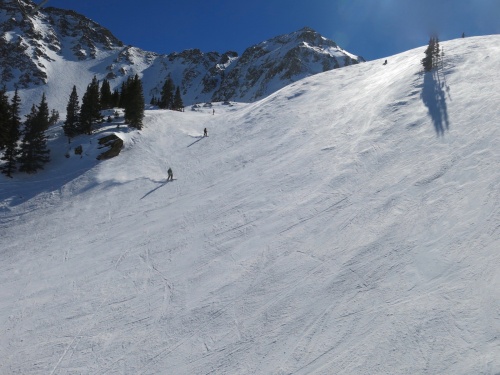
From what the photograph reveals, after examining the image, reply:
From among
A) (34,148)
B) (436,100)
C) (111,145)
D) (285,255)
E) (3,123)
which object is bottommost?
(285,255)

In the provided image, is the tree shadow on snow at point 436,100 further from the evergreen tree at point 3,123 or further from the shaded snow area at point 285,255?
the evergreen tree at point 3,123

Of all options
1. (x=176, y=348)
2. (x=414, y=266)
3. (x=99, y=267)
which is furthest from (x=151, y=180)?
(x=414, y=266)

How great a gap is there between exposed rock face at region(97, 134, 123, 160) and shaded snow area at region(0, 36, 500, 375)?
10.2 ft

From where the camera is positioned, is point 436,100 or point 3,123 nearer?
point 436,100

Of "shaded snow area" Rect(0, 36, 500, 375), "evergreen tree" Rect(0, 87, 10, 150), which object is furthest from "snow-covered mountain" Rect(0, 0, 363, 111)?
"shaded snow area" Rect(0, 36, 500, 375)

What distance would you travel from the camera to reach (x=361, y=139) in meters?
21.3

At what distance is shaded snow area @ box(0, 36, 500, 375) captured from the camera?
28.9 feet

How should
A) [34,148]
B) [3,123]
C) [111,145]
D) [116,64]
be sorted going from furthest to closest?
[116,64] → [111,145] → [3,123] → [34,148]

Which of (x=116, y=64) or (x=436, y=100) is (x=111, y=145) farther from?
(x=116, y=64)

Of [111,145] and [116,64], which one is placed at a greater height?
[116,64]

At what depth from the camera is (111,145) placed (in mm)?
30578

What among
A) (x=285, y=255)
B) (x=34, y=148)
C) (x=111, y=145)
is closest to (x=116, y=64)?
(x=34, y=148)

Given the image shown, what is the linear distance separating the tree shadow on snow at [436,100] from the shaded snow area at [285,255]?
156 mm

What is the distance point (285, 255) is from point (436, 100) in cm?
1752
